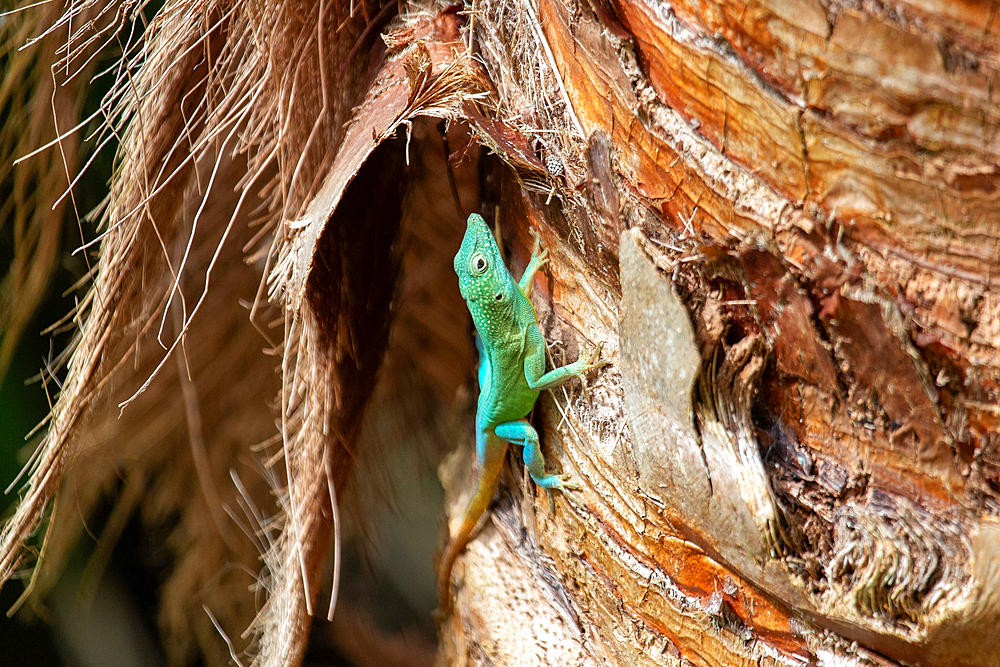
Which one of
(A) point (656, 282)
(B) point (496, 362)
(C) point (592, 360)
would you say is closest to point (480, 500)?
(B) point (496, 362)

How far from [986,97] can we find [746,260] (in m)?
0.19

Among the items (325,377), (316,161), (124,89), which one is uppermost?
(124,89)

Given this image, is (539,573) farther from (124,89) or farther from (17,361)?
(17,361)

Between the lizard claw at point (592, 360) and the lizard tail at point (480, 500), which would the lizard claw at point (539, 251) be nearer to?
the lizard claw at point (592, 360)

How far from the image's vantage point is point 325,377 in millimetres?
952

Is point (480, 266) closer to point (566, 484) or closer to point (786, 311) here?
point (566, 484)

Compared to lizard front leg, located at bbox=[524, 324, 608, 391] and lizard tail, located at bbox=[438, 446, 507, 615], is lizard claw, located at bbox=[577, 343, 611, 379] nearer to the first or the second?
lizard front leg, located at bbox=[524, 324, 608, 391]

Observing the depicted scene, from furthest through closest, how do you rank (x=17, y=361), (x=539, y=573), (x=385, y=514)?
(x=385, y=514)
(x=17, y=361)
(x=539, y=573)

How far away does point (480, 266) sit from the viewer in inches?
40.1

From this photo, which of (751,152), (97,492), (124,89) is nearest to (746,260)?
(751,152)

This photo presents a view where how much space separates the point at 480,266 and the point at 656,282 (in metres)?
0.46

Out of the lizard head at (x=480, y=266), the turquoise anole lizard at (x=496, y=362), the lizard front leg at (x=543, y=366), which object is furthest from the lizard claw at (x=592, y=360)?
the lizard head at (x=480, y=266)

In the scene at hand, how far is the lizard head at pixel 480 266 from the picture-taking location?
0.98m

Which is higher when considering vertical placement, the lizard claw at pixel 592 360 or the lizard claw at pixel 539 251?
the lizard claw at pixel 539 251
